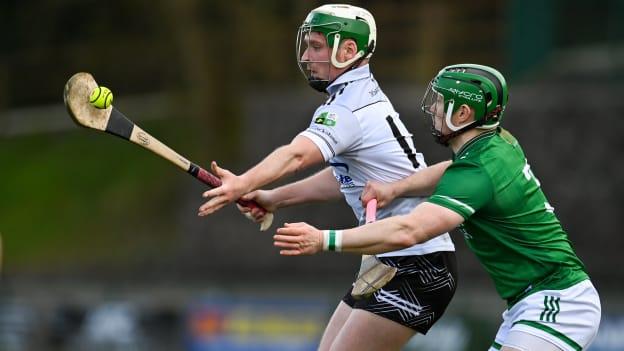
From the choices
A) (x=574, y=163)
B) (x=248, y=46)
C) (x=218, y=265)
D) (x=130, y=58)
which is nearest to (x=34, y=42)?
(x=130, y=58)

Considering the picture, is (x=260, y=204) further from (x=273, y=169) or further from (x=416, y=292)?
(x=416, y=292)

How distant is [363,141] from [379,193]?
0.29 metres

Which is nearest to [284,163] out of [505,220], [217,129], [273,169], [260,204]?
[273,169]

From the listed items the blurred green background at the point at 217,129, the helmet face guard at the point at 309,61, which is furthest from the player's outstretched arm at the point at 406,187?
the blurred green background at the point at 217,129

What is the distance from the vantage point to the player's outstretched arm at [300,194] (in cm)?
722

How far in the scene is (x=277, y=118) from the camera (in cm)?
1541

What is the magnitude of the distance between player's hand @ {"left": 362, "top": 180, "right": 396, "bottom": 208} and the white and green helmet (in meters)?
0.66

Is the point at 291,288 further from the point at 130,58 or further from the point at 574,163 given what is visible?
the point at 130,58

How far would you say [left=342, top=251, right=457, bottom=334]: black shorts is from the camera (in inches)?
257

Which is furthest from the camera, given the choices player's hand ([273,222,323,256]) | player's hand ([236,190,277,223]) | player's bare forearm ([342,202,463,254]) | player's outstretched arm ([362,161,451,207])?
player's hand ([236,190,277,223])

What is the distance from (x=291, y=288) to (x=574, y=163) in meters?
3.47

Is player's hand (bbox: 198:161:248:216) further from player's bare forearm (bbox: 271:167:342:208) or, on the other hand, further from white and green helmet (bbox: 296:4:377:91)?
player's bare forearm (bbox: 271:167:342:208)

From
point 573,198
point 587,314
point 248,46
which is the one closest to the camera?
point 587,314

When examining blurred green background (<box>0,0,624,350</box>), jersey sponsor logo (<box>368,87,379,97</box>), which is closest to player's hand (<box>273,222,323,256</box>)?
jersey sponsor logo (<box>368,87,379,97</box>)
